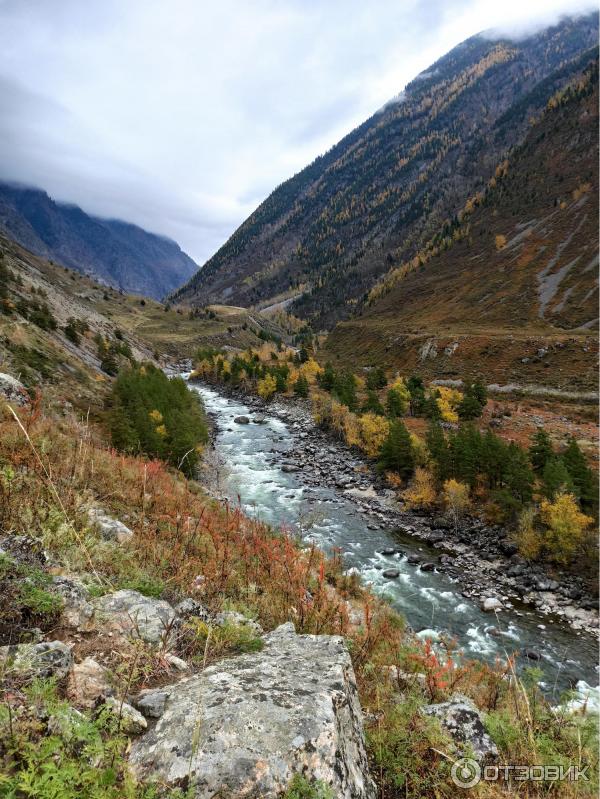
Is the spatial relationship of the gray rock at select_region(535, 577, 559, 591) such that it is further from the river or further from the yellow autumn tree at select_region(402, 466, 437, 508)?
the yellow autumn tree at select_region(402, 466, 437, 508)

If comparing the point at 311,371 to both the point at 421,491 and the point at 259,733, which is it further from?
the point at 259,733

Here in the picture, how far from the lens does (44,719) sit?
2568 millimetres

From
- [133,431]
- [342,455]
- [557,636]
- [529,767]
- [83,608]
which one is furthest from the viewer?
[342,455]

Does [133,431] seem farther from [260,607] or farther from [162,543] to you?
[260,607]

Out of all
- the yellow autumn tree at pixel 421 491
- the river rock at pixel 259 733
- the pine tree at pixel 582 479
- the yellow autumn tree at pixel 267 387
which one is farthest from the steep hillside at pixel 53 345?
the pine tree at pixel 582 479

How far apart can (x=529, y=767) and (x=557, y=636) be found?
74.4 feet

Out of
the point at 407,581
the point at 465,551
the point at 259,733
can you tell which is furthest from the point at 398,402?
the point at 259,733

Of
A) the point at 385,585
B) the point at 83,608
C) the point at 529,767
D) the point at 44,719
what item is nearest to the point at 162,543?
the point at 83,608

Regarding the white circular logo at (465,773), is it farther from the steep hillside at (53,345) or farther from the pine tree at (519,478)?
the pine tree at (519,478)

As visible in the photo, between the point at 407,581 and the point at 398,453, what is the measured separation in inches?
641

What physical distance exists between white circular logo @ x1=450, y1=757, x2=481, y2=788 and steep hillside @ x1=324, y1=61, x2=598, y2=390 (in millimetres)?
74538

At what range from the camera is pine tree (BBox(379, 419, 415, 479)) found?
39.1m

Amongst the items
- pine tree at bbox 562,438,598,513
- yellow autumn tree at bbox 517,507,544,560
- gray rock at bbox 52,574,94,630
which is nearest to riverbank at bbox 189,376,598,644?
yellow autumn tree at bbox 517,507,544,560

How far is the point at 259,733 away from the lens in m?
2.93
